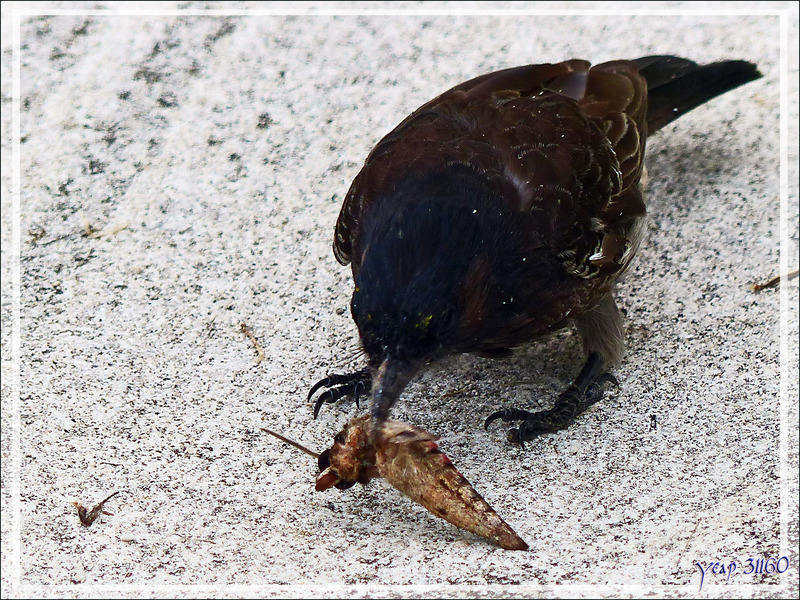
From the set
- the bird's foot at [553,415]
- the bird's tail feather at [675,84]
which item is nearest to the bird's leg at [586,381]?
the bird's foot at [553,415]

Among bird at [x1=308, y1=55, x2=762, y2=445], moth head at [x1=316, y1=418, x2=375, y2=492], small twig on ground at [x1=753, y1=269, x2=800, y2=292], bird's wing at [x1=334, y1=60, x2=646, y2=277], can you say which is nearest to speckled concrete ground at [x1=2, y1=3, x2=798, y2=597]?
small twig on ground at [x1=753, y1=269, x2=800, y2=292]

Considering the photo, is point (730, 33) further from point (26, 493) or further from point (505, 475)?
point (26, 493)

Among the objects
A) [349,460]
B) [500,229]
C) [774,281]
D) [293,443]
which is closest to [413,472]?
[349,460]

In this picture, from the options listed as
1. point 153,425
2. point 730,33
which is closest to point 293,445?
point 153,425

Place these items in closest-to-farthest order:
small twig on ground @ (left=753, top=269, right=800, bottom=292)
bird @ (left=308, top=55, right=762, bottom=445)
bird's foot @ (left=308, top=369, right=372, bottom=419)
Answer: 1. bird @ (left=308, top=55, right=762, bottom=445)
2. bird's foot @ (left=308, top=369, right=372, bottom=419)
3. small twig on ground @ (left=753, top=269, right=800, bottom=292)

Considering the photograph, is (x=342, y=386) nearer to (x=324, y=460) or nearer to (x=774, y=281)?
(x=324, y=460)

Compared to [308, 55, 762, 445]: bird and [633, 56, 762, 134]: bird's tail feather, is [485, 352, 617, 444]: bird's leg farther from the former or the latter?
[633, 56, 762, 134]: bird's tail feather

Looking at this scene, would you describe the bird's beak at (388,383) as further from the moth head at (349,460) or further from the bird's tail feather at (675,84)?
the bird's tail feather at (675,84)
